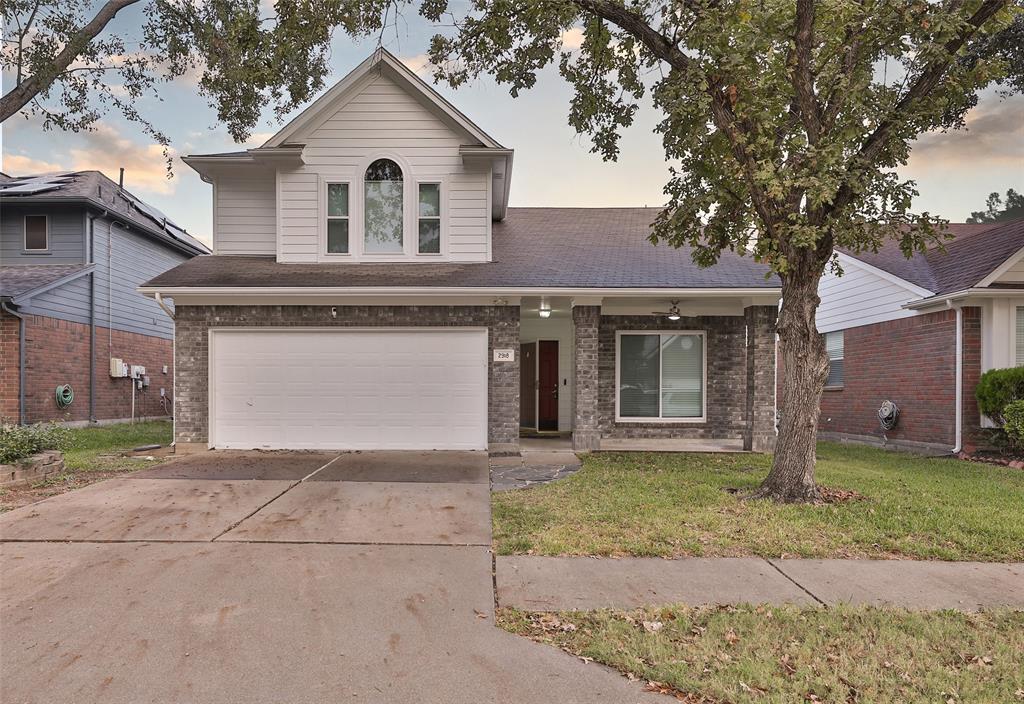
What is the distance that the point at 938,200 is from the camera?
17.1m

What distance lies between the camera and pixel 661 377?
1138cm

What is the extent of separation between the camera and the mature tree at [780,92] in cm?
610

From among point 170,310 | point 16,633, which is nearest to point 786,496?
point 16,633

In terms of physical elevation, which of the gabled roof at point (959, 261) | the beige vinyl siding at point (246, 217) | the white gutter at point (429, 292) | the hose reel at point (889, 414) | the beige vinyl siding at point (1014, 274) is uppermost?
the beige vinyl siding at point (246, 217)

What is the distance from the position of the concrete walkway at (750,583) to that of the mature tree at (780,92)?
2.15m

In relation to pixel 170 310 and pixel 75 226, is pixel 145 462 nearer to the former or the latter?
pixel 170 310

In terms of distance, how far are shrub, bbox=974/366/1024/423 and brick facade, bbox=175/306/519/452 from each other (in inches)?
310

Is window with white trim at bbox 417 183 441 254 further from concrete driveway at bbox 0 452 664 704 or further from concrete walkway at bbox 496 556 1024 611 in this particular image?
concrete walkway at bbox 496 556 1024 611

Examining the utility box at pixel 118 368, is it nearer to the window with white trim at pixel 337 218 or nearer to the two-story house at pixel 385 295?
the two-story house at pixel 385 295

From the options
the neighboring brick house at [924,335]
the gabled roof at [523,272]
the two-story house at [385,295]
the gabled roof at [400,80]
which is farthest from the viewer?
the gabled roof at [400,80]

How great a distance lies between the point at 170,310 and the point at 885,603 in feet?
34.9

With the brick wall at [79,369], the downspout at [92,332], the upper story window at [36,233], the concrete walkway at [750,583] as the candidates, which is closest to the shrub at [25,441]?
the brick wall at [79,369]

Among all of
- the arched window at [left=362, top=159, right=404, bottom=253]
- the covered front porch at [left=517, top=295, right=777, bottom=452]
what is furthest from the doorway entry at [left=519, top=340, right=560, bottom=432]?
the arched window at [left=362, top=159, right=404, bottom=253]

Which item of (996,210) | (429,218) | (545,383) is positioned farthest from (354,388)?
(996,210)
